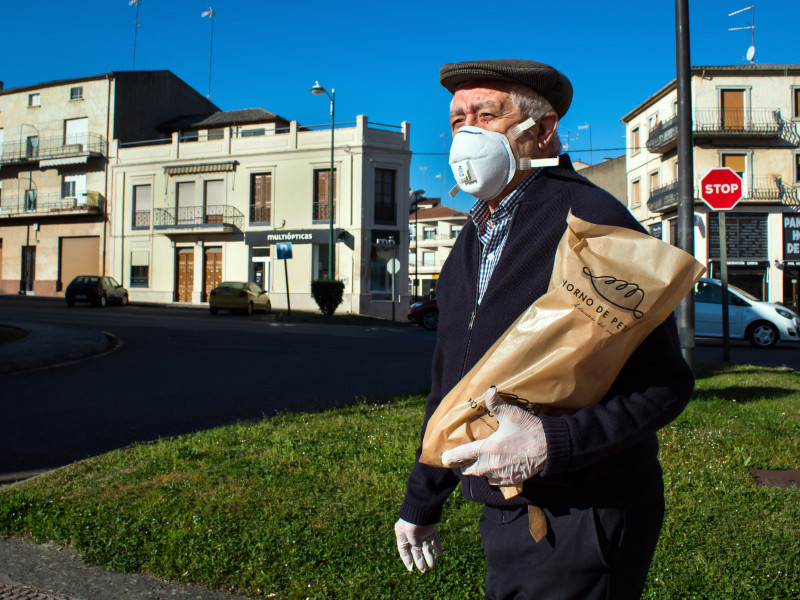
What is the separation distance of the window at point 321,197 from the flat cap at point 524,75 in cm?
3343

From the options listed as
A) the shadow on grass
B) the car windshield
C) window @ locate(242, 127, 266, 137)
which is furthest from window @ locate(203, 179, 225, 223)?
the shadow on grass

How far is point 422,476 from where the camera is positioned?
Answer: 6.14 ft

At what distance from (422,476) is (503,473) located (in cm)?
58

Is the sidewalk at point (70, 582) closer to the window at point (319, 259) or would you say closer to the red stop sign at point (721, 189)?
the red stop sign at point (721, 189)

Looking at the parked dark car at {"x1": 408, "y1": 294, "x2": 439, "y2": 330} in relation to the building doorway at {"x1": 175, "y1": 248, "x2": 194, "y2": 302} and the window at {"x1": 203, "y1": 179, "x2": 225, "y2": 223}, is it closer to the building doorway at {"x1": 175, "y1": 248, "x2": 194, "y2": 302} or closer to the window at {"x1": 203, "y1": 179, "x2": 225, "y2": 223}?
the window at {"x1": 203, "y1": 179, "x2": 225, "y2": 223}

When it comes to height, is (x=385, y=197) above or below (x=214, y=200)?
below

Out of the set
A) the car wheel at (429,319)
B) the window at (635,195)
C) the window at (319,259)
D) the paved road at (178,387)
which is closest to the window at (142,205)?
the window at (319,259)

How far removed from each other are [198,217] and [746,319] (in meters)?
29.6

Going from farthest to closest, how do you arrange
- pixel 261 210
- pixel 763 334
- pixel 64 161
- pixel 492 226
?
1. pixel 64 161
2. pixel 261 210
3. pixel 763 334
4. pixel 492 226

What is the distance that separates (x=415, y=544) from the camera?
6.18 ft

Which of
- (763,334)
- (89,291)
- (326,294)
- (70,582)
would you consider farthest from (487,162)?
(89,291)

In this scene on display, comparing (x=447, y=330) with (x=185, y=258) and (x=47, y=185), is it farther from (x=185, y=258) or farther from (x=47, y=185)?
(x=47, y=185)

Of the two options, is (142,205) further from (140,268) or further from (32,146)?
(32,146)

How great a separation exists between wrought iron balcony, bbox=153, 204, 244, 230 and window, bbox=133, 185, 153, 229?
2.58ft
